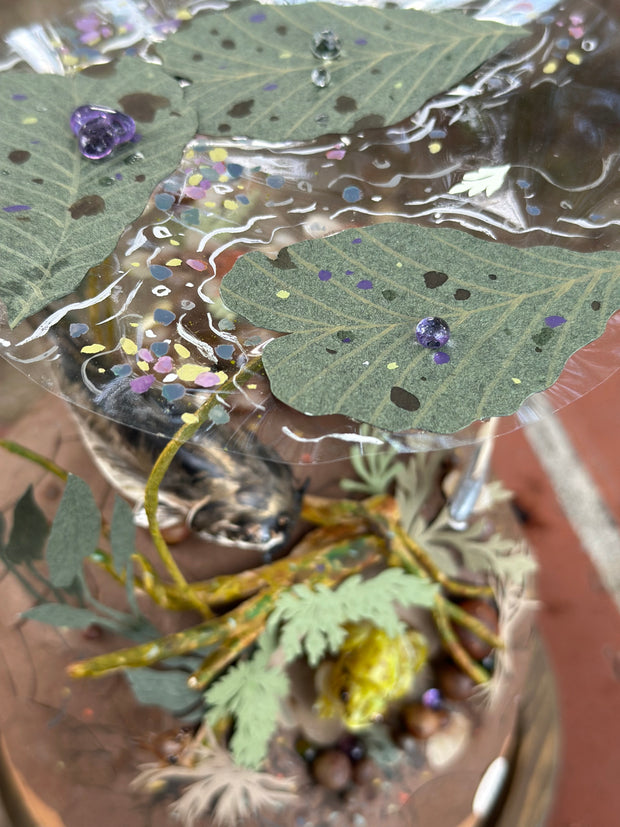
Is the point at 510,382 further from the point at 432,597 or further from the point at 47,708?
the point at 47,708

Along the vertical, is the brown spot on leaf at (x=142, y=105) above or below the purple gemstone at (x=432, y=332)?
above

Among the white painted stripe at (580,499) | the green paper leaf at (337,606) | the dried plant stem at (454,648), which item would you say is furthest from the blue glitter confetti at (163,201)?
the white painted stripe at (580,499)

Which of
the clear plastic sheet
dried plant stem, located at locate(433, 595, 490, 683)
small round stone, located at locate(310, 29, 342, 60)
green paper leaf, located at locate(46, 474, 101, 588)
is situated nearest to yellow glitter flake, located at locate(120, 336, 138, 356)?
the clear plastic sheet

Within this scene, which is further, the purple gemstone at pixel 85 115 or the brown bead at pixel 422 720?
the brown bead at pixel 422 720

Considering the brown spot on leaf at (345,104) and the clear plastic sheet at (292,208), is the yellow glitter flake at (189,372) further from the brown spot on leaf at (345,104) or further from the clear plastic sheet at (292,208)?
the brown spot on leaf at (345,104)

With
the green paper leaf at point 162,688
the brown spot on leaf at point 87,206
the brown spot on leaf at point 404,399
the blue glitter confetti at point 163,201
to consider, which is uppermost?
the brown spot on leaf at point 87,206

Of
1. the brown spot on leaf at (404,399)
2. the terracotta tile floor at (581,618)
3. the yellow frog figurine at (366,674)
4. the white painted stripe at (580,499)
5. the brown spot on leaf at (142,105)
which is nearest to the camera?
the brown spot on leaf at (404,399)
